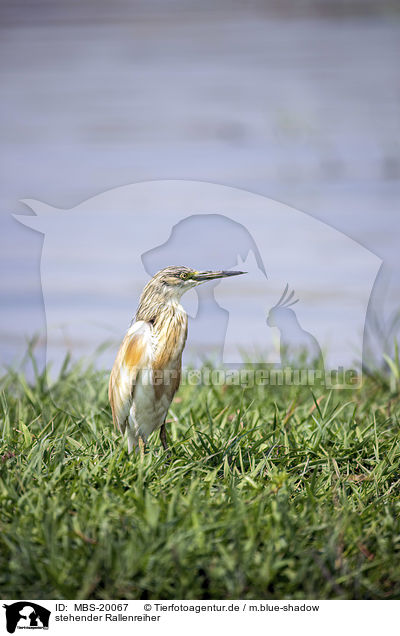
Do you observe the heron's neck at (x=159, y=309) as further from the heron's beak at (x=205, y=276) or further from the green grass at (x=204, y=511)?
the green grass at (x=204, y=511)

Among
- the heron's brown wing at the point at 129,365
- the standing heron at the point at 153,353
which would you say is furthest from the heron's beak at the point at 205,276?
the heron's brown wing at the point at 129,365

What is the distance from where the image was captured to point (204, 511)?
1782 millimetres

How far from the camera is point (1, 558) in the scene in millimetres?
1642

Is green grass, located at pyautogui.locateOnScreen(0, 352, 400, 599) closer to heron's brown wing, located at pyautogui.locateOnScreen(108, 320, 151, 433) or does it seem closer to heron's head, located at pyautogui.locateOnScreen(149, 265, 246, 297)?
heron's brown wing, located at pyautogui.locateOnScreen(108, 320, 151, 433)

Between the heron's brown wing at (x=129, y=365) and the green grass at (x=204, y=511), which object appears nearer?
the green grass at (x=204, y=511)

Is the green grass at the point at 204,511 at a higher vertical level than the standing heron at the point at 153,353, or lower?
lower

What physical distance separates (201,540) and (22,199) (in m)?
1.64

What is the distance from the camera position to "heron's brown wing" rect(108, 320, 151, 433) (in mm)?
2109

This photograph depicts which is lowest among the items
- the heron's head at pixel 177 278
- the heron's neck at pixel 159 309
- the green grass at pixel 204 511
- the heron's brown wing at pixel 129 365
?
the green grass at pixel 204 511

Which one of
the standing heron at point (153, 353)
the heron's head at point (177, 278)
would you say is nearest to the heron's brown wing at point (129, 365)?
the standing heron at point (153, 353)

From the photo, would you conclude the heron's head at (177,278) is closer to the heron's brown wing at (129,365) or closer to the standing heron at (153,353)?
the standing heron at (153,353)

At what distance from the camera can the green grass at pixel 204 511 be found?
5.18ft

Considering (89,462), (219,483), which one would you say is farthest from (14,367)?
(219,483)
